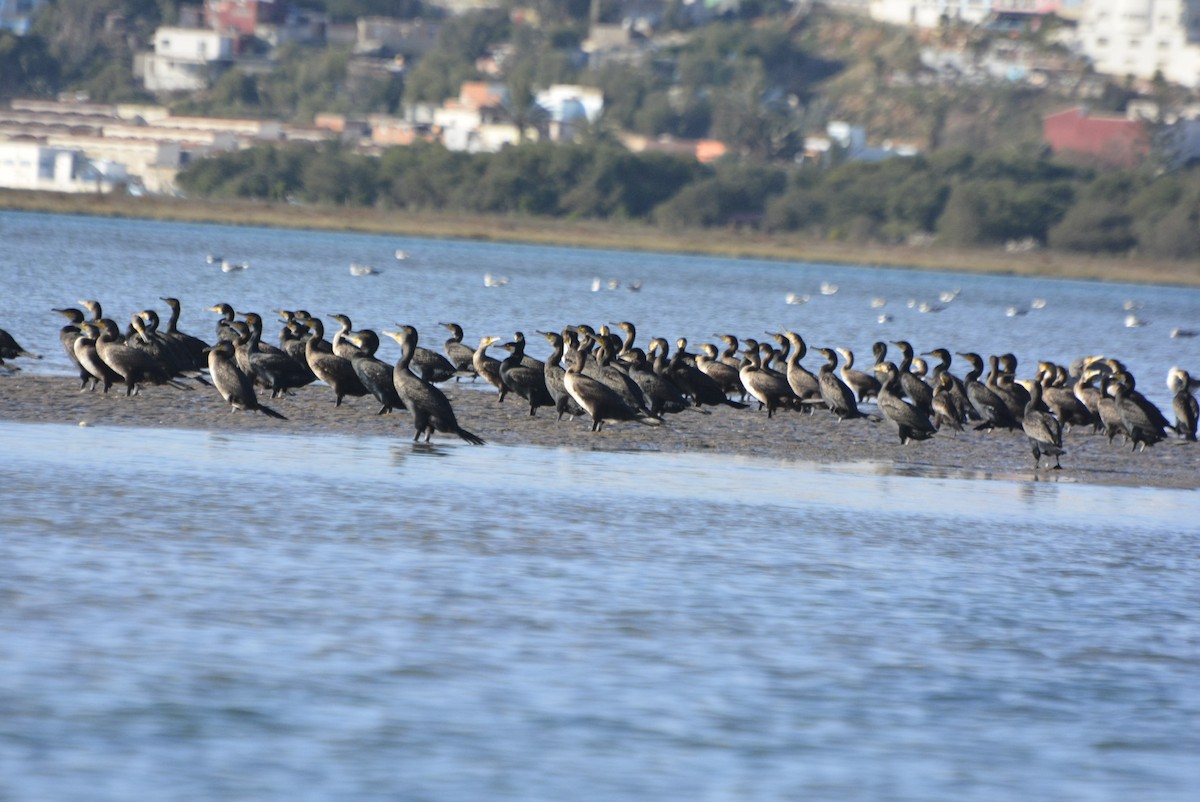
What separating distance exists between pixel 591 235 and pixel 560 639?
88859 mm

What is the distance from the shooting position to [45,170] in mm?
103250

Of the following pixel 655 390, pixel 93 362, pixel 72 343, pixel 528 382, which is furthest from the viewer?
pixel 655 390

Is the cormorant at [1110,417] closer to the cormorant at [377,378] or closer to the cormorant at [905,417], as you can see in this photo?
the cormorant at [905,417]

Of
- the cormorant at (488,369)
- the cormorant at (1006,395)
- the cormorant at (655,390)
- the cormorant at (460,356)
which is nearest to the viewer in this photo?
the cormorant at (655,390)

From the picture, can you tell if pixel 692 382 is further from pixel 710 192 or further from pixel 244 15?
pixel 244 15

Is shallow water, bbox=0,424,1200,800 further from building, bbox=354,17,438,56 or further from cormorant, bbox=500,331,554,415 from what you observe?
building, bbox=354,17,438,56

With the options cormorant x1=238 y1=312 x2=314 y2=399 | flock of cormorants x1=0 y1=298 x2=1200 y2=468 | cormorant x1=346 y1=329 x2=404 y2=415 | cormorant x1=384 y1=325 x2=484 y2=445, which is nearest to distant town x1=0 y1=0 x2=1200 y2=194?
flock of cormorants x1=0 y1=298 x2=1200 y2=468

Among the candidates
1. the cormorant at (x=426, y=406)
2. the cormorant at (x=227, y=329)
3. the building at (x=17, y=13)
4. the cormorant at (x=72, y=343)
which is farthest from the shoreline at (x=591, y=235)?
the cormorant at (x=426, y=406)

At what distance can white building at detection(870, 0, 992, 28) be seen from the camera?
19350 centimetres

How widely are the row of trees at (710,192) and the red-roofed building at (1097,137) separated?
19167mm

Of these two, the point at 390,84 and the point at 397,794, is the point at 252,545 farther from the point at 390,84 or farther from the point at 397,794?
the point at 390,84

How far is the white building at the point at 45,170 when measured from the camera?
102938 millimetres

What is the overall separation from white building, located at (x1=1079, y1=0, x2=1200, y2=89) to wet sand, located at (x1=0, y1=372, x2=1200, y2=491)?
500 feet

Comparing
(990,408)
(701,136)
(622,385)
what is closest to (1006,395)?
(990,408)
